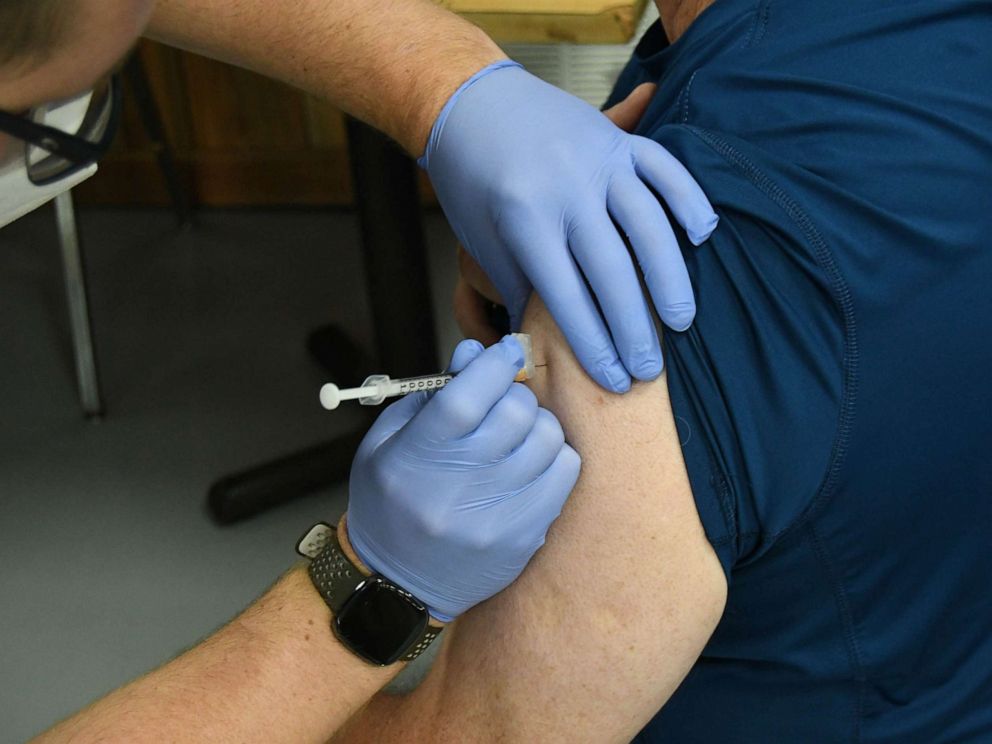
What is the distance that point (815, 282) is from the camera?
2.61 ft

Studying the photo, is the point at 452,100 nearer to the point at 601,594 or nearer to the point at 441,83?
the point at 441,83

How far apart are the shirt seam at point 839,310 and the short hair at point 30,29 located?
0.50 m

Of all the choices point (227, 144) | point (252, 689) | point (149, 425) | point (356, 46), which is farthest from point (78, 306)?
point (252, 689)

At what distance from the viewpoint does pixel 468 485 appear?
908 mm

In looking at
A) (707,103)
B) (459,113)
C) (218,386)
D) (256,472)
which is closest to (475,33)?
(459,113)

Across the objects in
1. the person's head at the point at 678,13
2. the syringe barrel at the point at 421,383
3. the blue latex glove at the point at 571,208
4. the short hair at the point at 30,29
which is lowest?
the syringe barrel at the point at 421,383

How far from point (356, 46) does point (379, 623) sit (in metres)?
0.66

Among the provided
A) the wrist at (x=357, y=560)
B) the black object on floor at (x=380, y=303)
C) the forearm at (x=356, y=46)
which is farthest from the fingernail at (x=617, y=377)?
the black object on floor at (x=380, y=303)

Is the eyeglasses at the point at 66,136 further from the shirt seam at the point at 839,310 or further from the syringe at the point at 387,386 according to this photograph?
the shirt seam at the point at 839,310

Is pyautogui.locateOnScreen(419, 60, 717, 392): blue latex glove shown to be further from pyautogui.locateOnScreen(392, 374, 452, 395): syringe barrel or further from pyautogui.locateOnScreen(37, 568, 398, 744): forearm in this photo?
pyautogui.locateOnScreen(37, 568, 398, 744): forearm

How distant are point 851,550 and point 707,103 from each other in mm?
387

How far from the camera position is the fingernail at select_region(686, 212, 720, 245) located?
0.84m

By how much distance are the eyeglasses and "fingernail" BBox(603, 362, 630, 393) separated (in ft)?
1.46

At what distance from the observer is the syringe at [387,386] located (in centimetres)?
81
